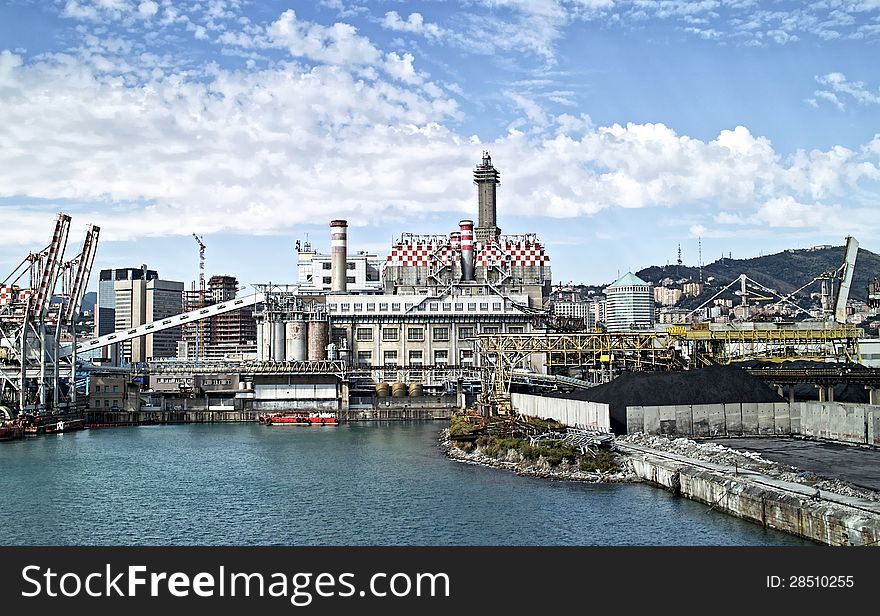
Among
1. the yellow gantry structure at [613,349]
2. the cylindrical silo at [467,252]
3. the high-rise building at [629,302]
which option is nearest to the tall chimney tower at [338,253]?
the cylindrical silo at [467,252]

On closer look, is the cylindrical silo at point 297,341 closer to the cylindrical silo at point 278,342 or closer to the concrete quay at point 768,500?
the cylindrical silo at point 278,342

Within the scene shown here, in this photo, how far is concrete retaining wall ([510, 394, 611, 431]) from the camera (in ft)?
112

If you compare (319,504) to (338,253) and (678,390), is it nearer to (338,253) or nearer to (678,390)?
(678,390)

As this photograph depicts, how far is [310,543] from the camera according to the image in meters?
21.1

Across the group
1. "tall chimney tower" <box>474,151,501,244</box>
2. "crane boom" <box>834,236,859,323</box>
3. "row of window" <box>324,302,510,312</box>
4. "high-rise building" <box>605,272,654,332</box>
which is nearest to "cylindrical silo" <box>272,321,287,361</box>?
"row of window" <box>324,302,510,312</box>

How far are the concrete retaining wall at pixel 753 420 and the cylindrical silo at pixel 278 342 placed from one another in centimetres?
3378

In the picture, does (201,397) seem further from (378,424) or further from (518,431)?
(518,431)

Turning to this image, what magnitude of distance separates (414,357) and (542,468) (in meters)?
35.0

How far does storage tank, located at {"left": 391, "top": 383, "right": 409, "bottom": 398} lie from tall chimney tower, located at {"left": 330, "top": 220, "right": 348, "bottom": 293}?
11.2 m

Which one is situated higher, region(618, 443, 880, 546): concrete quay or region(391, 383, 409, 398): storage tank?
region(391, 383, 409, 398): storage tank

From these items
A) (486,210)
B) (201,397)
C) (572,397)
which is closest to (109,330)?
(486,210)

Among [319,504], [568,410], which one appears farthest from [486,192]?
[319,504]

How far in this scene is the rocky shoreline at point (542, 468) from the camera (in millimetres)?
28359

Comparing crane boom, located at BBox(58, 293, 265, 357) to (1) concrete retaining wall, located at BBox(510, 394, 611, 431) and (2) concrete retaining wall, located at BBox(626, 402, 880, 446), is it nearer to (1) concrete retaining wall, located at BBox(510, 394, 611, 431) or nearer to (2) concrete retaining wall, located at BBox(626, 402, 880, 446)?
(1) concrete retaining wall, located at BBox(510, 394, 611, 431)
